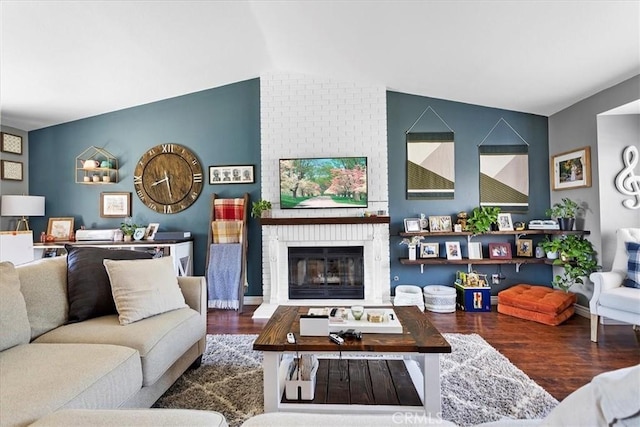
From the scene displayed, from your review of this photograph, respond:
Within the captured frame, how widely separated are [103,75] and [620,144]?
5.65 meters

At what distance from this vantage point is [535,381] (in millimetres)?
2129

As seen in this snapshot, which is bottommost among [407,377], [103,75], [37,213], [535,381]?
[535,381]

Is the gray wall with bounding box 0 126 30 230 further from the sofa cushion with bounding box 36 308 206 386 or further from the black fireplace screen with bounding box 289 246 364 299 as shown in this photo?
the black fireplace screen with bounding box 289 246 364 299

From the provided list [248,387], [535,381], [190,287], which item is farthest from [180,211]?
[535,381]

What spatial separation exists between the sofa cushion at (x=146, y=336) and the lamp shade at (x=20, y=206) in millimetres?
3211

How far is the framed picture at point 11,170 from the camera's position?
424cm

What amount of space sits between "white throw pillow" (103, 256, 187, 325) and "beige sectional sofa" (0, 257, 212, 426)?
3 cm

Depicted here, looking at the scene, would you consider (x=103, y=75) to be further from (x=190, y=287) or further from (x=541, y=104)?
(x=541, y=104)

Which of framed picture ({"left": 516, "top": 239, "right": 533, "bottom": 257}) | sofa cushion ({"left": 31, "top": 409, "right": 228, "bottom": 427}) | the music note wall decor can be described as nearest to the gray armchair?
the music note wall decor

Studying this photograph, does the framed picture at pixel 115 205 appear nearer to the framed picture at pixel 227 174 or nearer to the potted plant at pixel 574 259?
the framed picture at pixel 227 174

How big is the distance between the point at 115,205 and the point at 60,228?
0.78 meters

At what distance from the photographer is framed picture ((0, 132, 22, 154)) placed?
4.25 metres

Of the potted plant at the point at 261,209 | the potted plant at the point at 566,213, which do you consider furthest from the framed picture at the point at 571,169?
the potted plant at the point at 261,209

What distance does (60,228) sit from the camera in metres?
4.42
